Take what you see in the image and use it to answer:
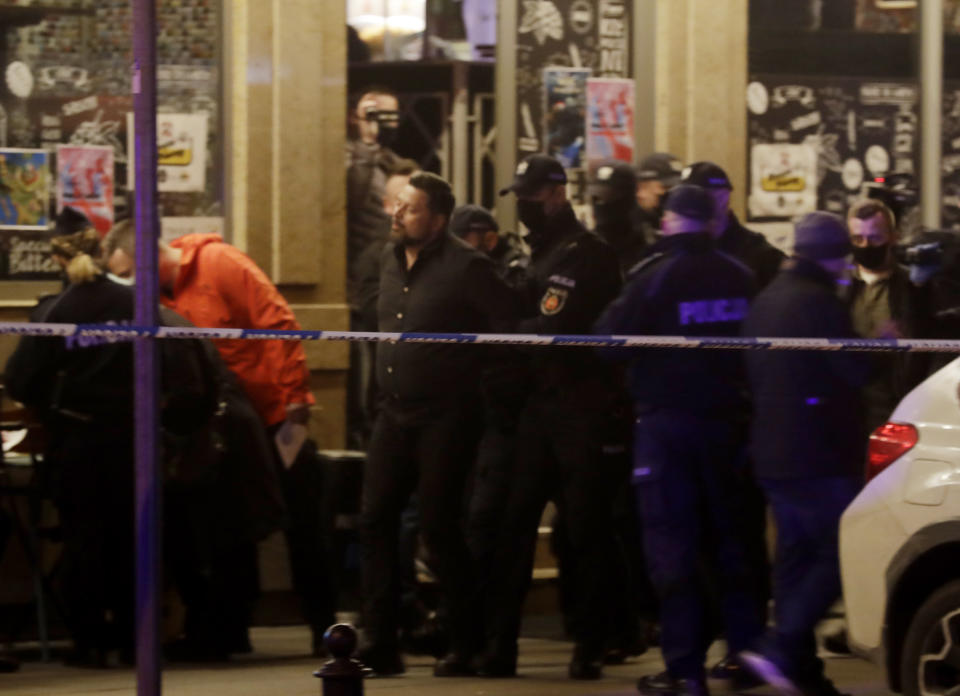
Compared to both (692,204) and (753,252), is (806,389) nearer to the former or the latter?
(692,204)

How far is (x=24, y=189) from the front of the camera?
10039 mm

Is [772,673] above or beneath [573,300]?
beneath

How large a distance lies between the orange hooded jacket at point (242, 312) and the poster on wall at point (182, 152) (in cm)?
152

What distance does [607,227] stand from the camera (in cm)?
859

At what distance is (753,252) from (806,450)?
1.82m

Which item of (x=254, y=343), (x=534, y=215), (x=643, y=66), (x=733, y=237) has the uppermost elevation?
(x=643, y=66)

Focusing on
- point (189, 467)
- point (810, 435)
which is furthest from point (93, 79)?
point (810, 435)

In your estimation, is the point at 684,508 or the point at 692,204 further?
the point at 692,204

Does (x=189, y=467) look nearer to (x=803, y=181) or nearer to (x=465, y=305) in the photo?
(x=465, y=305)

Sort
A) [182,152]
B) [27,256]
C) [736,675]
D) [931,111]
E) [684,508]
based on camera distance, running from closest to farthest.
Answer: [684,508] < [736,675] < [27,256] < [182,152] < [931,111]

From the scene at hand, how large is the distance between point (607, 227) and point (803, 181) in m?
3.20

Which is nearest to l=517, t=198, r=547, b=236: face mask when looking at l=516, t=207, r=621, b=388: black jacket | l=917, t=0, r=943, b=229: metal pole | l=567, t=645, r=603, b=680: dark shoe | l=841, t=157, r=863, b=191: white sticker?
l=516, t=207, r=621, b=388: black jacket

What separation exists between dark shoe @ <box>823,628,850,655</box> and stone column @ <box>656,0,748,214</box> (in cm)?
341

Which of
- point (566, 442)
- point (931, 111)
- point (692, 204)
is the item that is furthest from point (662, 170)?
point (931, 111)
